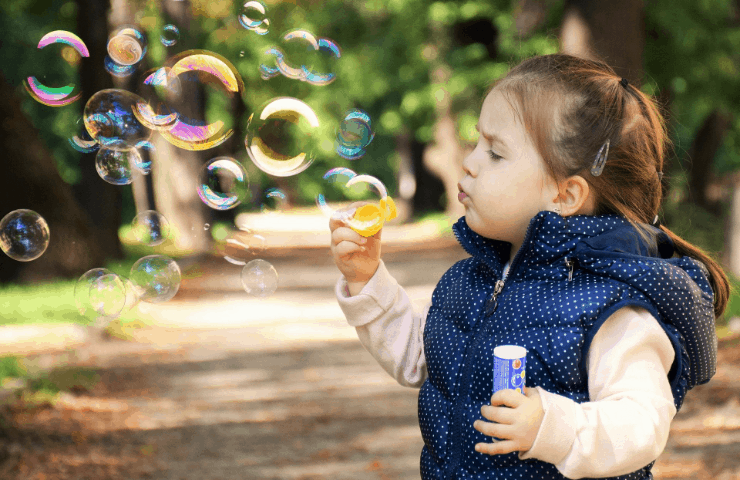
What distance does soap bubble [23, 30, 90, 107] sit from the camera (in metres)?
3.38

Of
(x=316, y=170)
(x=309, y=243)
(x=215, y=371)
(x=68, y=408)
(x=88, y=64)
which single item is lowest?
(x=316, y=170)

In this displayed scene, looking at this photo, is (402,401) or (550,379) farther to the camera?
(402,401)

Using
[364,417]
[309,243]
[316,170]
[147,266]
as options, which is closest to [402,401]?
[364,417]

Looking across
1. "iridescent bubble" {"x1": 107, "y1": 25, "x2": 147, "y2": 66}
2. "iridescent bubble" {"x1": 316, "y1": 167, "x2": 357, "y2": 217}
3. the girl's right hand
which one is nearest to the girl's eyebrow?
the girl's right hand

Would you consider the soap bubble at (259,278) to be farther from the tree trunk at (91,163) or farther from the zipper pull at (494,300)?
the tree trunk at (91,163)

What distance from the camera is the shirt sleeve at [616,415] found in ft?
4.91

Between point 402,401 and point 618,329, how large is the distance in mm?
4419

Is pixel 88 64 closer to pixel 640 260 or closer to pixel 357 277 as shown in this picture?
pixel 357 277

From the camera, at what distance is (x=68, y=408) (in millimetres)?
5355

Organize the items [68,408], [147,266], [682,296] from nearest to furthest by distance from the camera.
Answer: [682,296] < [147,266] < [68,408]

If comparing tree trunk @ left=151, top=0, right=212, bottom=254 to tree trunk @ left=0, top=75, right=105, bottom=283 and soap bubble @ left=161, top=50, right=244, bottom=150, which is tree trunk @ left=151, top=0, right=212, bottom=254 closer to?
tree trunk @ left=0, top=75, right=105, bottom=283

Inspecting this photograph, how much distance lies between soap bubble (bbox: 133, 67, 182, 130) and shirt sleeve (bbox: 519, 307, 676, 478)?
2147mm

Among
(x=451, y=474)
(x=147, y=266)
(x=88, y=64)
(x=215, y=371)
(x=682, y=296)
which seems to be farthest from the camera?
(x=88, y=64)

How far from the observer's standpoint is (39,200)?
805cm
